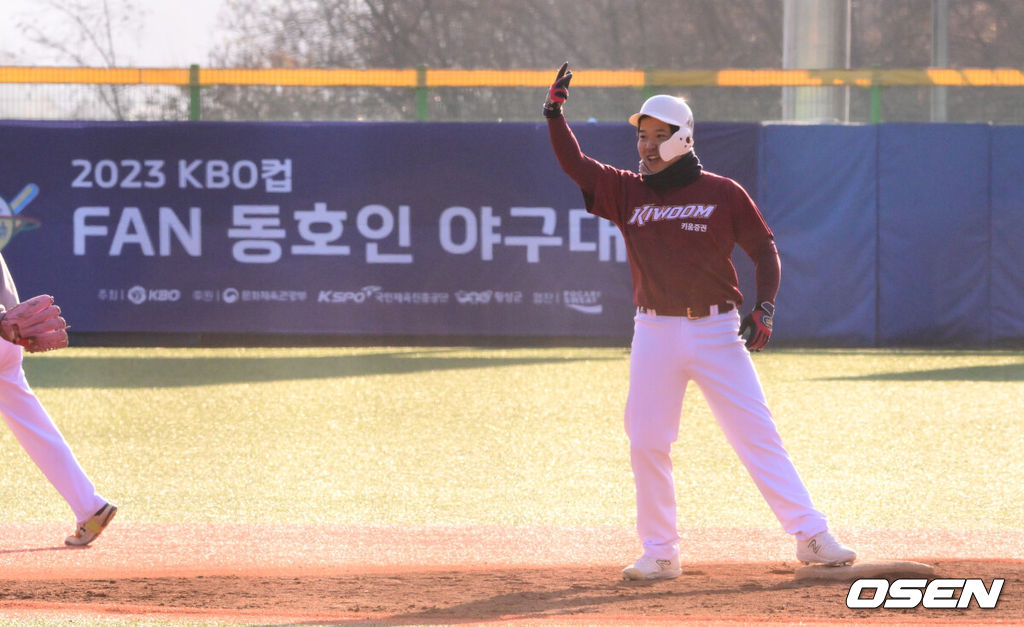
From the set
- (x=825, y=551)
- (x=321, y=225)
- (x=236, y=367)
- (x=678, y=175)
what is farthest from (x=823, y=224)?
(x=825, y=551)

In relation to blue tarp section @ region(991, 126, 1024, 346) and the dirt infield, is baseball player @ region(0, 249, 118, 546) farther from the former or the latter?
blue tarp section @ region(991, 126, 1024, 346)

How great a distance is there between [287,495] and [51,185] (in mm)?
10320

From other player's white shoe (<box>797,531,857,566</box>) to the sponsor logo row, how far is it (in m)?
11.6

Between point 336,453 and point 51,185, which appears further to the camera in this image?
point 51,185

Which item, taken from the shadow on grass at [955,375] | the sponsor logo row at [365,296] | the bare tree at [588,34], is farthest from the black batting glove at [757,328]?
the bare tree at [588,34]

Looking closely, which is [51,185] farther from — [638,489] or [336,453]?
[638,489]

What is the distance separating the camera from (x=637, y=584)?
5988mm

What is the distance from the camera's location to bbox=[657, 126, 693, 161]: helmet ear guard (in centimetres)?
602

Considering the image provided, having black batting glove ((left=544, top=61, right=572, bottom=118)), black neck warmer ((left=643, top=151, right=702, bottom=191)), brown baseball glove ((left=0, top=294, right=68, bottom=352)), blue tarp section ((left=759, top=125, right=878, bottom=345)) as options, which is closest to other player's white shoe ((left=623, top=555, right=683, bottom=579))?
black neck warmer ((left=643, top=151, right=702, bottom=191))

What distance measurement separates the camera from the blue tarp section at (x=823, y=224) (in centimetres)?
1733

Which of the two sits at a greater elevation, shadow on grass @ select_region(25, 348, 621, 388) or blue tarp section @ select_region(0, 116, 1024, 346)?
blue tarp section @ select_region(0, 116, 1024, 346)

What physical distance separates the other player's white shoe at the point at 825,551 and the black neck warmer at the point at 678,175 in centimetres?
167

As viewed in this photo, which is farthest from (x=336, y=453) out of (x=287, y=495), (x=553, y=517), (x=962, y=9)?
(x=962, y=9)

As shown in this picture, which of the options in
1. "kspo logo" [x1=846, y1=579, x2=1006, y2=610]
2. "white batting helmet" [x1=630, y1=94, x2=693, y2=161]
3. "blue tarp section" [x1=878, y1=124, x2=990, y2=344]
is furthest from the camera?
"blue tarp section" [x1=878, y1=124, x2=990, y2=344]
